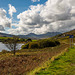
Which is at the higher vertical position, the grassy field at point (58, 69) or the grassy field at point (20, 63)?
the grassy field at point (58, 69)

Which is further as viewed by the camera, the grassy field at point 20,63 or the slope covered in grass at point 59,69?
the grassy field at point 20,63

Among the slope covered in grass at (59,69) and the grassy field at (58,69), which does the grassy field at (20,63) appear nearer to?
the grassy field at (58,69)

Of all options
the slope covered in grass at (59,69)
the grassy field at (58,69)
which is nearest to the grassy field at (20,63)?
the grassy field at (58,69)

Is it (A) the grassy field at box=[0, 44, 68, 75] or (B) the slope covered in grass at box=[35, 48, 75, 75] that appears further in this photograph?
(A) the grassy field at box=[0, 44, 68, 75]

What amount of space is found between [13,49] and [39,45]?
86.2 feet

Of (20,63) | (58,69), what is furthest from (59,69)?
(20,63)

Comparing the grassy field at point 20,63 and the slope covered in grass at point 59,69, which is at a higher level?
the slope covered in grass at point 59,69

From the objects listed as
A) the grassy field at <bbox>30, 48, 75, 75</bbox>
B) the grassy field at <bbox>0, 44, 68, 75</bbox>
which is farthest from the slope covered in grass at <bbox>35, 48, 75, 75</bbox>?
the grassy field at <bbox>0, 44, 68, 75</bbox>

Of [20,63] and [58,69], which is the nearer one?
[58,69]

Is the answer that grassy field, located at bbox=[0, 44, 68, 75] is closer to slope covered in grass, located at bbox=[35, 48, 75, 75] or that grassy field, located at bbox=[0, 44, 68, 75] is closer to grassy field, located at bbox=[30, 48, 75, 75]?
grassy field, located at bbox=[30, 48, 75, 75]

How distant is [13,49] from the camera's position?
29609 mm

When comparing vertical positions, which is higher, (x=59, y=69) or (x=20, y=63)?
(x=59, y=69)

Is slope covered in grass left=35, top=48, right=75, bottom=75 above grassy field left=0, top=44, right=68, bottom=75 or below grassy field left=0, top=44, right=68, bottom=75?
above

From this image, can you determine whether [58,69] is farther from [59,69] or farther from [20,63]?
[20,63]
